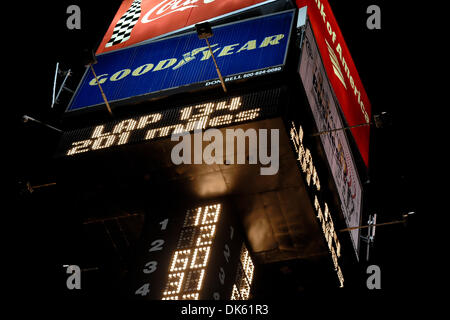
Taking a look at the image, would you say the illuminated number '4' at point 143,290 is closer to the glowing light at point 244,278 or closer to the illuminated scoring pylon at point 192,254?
the illuminated scoring pylon at point 192,254

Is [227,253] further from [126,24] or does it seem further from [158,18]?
[126,24]

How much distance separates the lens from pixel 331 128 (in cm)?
1286

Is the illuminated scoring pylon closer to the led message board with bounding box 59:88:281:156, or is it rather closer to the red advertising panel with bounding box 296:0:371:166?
the led message board with bounding box 59:88:281:156

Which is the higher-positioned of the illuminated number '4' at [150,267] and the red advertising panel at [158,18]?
the red advertising panel at [158,18]

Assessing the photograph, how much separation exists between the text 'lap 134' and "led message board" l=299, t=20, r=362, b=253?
2.78 meters

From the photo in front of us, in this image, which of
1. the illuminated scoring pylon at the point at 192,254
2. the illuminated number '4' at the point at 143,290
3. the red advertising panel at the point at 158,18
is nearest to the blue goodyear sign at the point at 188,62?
the red advertising panel at the point at 158,18

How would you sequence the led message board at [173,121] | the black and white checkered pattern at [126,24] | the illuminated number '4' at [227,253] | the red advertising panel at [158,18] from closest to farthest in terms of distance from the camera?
the led message board at [173,121]
the illuminated number '4' at [227,253]
the red advertising panel at [158,18]
the black and white checkered pattern at [126,24]

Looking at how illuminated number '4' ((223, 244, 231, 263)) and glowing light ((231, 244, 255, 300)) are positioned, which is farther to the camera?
glowing light ((231, 244, 255, 300))

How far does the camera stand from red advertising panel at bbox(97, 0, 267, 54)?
14.3 meters

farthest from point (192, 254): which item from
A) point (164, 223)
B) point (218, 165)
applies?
point (218, 165)

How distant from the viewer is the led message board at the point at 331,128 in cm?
1151

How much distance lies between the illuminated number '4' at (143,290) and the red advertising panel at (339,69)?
738 cm

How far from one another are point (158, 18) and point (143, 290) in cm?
898

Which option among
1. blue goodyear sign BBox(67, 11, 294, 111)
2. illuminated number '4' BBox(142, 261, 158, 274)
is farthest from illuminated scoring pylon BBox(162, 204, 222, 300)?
blue goodyear sign BBox(67, 11, 294, 111)
